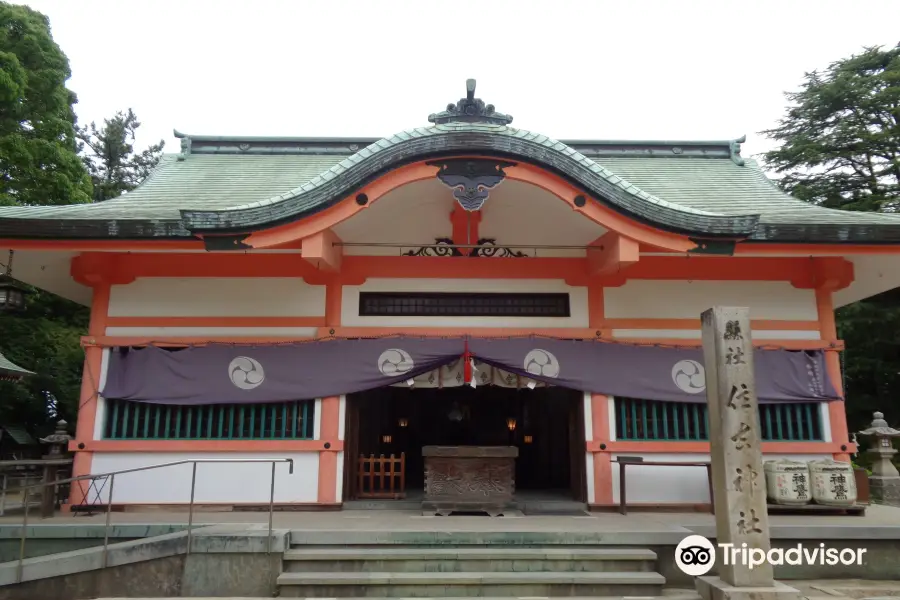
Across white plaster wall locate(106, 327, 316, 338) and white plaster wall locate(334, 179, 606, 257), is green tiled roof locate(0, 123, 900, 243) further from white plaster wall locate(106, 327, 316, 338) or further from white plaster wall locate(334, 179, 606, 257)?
white plaster wall locate(106, 327, 316, 338)

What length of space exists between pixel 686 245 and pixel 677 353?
183cm

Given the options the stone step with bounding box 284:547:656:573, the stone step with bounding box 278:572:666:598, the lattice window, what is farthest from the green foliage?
the stone step with bounding box 278:572:666:598

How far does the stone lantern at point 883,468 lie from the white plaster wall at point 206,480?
10322mm

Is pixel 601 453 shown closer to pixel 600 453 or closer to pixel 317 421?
pixel 600 453

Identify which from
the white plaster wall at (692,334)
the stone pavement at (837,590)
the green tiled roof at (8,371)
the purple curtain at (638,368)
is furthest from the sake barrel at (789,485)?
the green tiled roof at (8,371)

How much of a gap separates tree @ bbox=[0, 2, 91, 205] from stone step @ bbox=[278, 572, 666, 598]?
41.5ft

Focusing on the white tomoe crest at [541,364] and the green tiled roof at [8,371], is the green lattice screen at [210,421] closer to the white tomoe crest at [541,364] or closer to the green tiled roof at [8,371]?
the white tomoe crest at [541,364]

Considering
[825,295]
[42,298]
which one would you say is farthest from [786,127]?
[42,298]

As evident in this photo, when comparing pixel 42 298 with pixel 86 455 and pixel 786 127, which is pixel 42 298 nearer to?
pixel 86 455

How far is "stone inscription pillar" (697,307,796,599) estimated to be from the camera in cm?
530

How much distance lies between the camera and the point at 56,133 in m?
15.6

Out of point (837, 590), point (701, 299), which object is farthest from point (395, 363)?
point (837, 590)

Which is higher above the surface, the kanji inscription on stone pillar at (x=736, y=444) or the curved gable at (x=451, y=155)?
the curved gable at (x=451, y=155)

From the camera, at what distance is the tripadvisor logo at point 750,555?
17.3ft
